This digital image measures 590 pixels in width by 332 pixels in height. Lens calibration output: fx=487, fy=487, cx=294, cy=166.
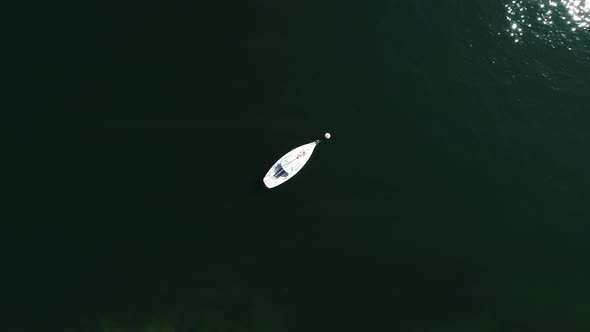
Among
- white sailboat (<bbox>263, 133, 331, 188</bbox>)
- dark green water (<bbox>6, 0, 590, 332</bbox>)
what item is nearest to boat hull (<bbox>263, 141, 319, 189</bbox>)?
white sailboat (<bbox>263, 133, 331, 188</bbox>)

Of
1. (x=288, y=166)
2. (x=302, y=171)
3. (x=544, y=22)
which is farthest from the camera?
(x=544, y=22)

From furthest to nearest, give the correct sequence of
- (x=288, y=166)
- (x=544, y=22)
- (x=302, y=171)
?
1. (x=544, y=22)
2. (x=302, y=171)
3. (x=288, y=166)

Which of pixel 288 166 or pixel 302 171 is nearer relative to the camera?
pixel 288 166

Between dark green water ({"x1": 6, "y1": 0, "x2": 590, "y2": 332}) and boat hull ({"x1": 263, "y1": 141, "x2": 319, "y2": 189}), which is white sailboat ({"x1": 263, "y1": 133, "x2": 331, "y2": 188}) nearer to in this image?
boat hull ({"x1": 263, "y1": 141, "x2": 319, "y2": 189})

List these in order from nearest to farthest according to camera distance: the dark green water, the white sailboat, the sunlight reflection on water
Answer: the dark green water
the white sailboat
the sunlight reflection on water

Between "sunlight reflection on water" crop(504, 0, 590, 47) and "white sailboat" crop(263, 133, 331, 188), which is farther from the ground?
"sunlight reflection on water" crop(504, 0, 590, 47)

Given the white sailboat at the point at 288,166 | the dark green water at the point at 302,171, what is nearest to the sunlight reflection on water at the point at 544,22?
the dark green water at the point at 302,171

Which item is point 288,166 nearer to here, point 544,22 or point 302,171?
point 302,171

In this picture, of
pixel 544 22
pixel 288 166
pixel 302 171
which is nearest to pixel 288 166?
pixel 288 166

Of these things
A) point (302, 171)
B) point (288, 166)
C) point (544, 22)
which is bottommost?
point (302, 171)
